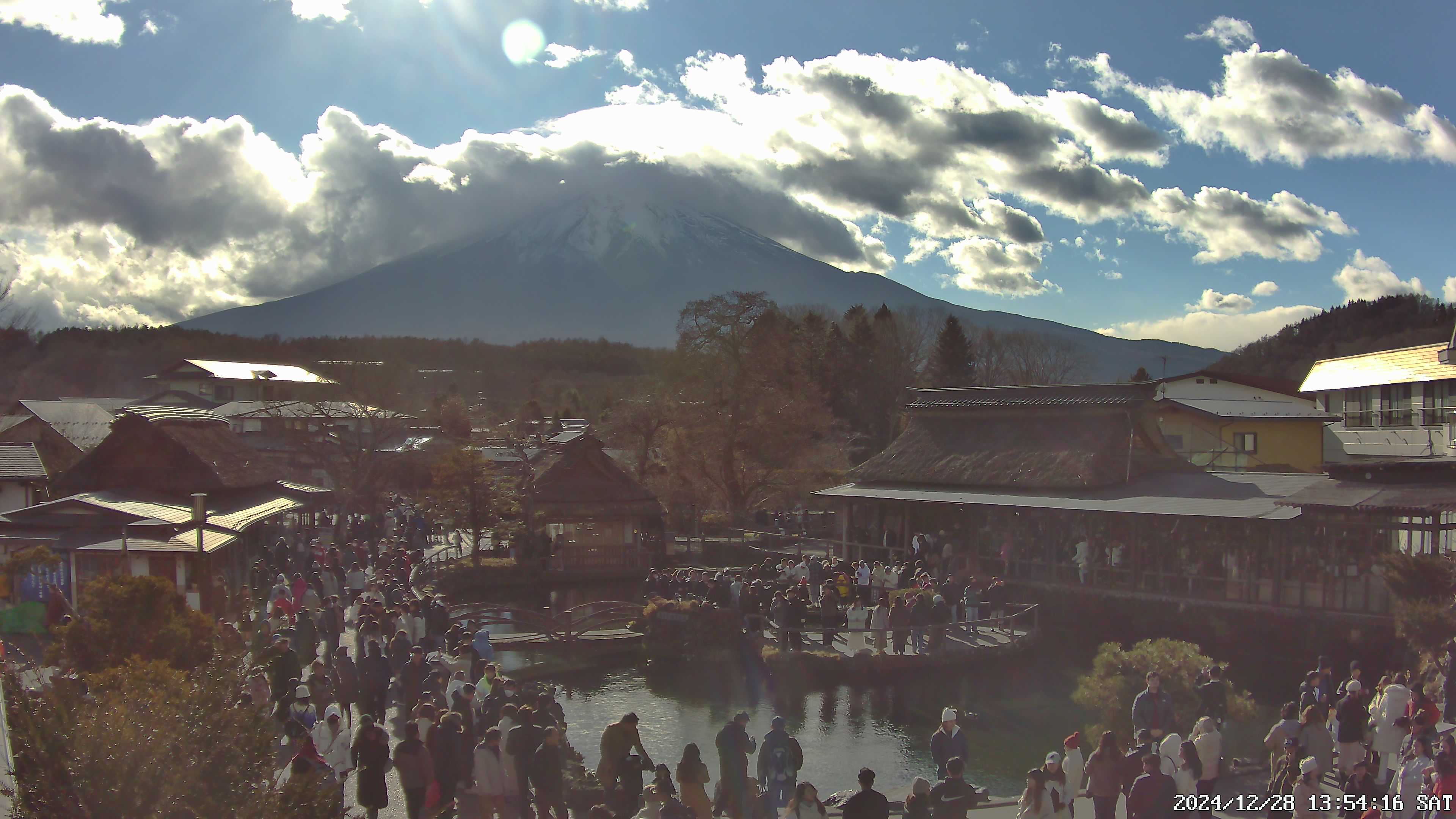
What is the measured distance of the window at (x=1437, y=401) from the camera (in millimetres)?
32469

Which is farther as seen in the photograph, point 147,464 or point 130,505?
point 147,464

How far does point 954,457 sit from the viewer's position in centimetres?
2488

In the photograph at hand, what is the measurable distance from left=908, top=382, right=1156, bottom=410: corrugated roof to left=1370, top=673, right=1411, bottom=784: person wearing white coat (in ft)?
44.1

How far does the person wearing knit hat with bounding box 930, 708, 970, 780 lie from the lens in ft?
30.7

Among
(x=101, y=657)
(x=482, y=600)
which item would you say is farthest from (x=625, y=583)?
(x=101, y=657)

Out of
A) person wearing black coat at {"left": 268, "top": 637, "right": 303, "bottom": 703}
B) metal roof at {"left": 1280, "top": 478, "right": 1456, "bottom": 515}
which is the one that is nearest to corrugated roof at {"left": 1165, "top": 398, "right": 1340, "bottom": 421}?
metal roof at {"left": 1280, "top": 478, "right": 1456, "bottom": 515}

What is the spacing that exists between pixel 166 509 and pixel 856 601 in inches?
535

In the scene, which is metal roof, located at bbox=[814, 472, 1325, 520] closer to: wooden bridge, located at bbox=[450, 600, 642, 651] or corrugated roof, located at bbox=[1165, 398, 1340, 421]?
wooden bridge, located at bbox=[450, 600, 642, 651]

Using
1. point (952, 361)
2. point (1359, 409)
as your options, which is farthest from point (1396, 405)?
point (952, 361)

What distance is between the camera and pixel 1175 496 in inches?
778

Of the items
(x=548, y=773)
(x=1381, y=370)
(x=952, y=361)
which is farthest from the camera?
(x=952, y=361)

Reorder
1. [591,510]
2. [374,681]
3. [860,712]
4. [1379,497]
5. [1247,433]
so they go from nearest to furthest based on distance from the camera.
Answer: [374,681]
[860,712]
[1379,497]
[591,510]
[1247,433]

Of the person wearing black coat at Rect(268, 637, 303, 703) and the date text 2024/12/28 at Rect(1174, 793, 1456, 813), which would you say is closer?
the date text 2024/12/28 at Rect(1174, 793, 1456, 813)

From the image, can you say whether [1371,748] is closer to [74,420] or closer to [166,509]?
[166,509]
